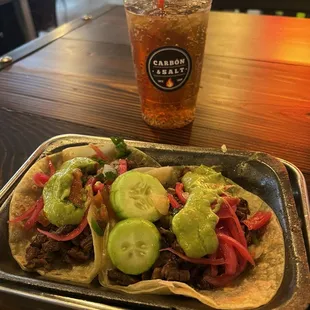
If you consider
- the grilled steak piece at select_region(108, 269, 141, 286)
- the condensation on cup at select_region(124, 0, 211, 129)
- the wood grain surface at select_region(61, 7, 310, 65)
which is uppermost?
the condensation on cup at select_region(124, 0, 211, 129)

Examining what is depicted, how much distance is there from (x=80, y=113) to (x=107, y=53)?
0.66m

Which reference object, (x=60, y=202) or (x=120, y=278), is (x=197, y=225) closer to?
(x=120, y=278)

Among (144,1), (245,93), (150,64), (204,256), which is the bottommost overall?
(245,93)

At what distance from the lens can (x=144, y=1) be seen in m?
1.40

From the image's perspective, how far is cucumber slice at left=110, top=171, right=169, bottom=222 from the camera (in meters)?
1.11

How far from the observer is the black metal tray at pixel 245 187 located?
0.93 metres

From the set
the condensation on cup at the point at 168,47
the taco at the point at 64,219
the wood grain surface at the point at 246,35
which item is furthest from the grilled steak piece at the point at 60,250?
the wood grain surface at the point at 246,35

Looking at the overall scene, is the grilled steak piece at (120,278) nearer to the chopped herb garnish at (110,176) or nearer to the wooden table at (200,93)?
the chopped herb garnish at (110,176)

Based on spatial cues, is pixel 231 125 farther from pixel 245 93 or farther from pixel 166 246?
pixel 166 246

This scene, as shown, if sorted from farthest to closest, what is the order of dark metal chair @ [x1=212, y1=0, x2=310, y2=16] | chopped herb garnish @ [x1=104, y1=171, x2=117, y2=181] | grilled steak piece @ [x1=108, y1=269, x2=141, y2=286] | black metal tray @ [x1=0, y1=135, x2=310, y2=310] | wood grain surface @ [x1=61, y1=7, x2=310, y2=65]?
dark metal chair @ [x1=212, y1=0, x2=310, y2=16]
wood grain surface @ [x1=61, y1=7, x2=310, y2=65]
chopped herb garnish @ [x1=104, y1=171, x2=117, y2=181]
grilled steak piece @ [x1=108, y1=269, x2=141, y2=286]
black metal tray @ [x1=0, y1=135, x2=310, y2=310]

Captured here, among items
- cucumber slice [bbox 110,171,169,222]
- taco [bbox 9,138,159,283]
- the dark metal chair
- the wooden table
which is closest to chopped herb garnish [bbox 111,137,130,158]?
taco [bbox 9,138,159,283]

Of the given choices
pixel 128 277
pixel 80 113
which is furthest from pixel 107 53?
pixel 128 277

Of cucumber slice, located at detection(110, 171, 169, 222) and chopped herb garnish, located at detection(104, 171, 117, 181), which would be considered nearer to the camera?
cucumber slice, located at detection(110, 171, 169, 222)

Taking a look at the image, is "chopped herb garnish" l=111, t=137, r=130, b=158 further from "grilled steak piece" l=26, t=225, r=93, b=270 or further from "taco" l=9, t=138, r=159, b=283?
"grilled steak piece" l=26, t=225, r=93, b=270
